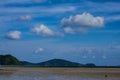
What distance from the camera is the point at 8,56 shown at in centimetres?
16275

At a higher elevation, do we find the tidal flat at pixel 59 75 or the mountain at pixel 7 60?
the mountain at pixel 7 60

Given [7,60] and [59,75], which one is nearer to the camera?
[59,75]

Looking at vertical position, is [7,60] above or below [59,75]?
above

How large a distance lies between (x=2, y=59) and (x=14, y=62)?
17.8 feet

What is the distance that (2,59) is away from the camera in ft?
541

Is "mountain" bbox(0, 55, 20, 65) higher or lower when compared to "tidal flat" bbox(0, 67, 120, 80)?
higher

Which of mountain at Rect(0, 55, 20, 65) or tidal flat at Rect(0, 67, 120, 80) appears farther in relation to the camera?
mountain at Rect(0, 55, 20, 65)

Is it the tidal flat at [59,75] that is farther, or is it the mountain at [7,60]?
the mountain at [7,60]

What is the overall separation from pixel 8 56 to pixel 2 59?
3956mm

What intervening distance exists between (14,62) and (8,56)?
4225 millimetres
